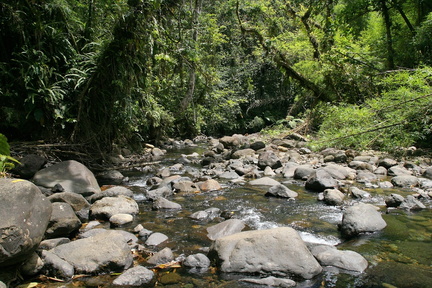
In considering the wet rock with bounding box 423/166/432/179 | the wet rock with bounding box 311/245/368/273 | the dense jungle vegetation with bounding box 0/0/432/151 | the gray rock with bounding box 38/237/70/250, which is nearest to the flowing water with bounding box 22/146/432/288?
the wet rock with bounding box 311/245/368/273

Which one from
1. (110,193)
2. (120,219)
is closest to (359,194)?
(120,219)

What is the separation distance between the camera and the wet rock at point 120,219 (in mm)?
4078

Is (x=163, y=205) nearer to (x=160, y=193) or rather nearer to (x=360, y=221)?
(x=160, y=193)

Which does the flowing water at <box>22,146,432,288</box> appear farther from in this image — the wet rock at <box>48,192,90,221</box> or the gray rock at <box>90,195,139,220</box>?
the wet rock at <box>48,192,90,221</box>

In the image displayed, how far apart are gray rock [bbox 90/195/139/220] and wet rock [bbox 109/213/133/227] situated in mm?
150

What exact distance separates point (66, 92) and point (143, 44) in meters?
1.96

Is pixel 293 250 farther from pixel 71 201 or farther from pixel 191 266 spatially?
pixel 71 201

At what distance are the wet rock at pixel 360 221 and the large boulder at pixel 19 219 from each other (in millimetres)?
3192

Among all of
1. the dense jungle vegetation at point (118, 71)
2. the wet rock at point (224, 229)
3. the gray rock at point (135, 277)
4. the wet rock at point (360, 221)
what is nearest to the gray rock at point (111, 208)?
the wet rock at point (224, 229)

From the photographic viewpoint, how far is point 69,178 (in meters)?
5.57

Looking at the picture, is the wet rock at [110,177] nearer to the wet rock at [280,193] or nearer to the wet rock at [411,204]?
the wet rock at [280,193]

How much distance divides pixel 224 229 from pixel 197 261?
32.6 inches

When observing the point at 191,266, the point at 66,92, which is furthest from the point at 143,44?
the point at 191,266

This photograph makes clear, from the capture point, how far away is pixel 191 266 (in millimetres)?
2914
